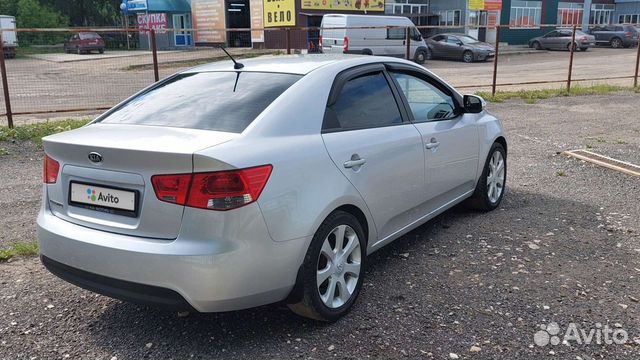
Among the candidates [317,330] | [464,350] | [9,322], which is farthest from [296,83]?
[9,322]

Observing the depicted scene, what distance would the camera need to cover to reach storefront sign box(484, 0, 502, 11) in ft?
132

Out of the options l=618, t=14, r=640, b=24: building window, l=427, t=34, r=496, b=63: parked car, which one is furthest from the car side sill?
l=618, t=14, r=640, b=24: building window

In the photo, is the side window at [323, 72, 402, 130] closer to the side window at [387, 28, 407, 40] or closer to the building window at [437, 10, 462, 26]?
the side window at [387, 28, 407, 40]

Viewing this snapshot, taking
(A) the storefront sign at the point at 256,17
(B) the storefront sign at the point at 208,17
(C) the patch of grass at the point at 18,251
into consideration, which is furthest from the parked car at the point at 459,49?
(C) the patch of grass at the point at 18,251

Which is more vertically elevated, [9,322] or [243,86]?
[243,86]

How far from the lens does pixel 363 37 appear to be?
26.2 metres

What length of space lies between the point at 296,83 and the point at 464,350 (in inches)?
72.2

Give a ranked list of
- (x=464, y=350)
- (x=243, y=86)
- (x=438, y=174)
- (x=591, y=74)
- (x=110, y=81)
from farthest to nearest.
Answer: (x=591, y=74) → (x=110, y=81) → (x=438, y=174) → (x=243, y=86) → (x=464, y=350)

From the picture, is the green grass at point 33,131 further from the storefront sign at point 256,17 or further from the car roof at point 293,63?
the storefront sign at point 256,17

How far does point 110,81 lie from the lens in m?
15.9

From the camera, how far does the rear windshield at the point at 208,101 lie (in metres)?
3.33

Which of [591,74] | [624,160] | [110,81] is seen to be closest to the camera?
[624,160]

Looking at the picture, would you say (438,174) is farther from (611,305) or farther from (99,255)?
(99,255)

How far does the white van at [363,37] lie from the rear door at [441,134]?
21.0 meters
